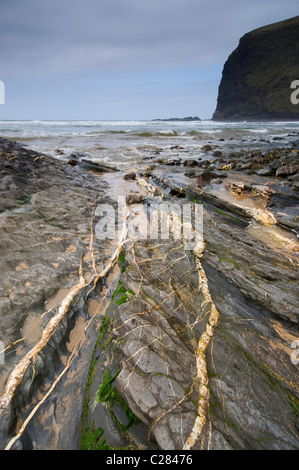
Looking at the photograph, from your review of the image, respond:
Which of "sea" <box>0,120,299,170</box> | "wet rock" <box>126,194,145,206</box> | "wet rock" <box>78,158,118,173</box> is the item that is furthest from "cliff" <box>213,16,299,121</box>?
"wet rock" <box>126,194,145,206</box>

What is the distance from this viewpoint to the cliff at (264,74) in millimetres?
64625

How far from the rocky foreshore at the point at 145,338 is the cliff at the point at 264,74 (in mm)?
75612

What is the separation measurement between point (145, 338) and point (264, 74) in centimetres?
9343

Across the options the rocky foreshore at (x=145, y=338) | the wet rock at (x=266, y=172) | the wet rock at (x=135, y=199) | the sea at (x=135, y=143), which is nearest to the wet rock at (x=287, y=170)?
the wet rock at (x=266, y=172)

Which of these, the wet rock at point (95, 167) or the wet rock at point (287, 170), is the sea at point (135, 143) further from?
the wet rock at point (287, 170)

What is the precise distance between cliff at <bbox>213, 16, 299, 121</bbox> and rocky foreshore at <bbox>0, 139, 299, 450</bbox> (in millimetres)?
75612

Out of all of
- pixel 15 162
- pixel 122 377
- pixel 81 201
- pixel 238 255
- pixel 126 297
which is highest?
pixel 15 162

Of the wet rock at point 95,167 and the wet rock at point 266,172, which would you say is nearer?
the wet rock at point 266,172

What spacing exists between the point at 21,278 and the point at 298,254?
535 centimetres

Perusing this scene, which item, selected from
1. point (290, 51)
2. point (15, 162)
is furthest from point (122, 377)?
point (290, 51)

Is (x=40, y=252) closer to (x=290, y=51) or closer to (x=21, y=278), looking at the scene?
(x=21, y=278)

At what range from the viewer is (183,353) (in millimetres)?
2371

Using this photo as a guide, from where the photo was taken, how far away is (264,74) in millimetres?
71375

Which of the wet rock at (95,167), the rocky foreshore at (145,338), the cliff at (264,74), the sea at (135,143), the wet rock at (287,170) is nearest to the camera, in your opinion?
the rocky foreshore at (145,338)
